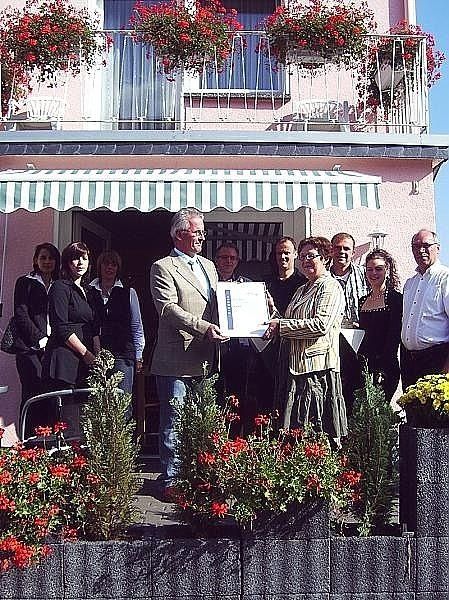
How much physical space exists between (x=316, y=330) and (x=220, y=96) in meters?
6.16

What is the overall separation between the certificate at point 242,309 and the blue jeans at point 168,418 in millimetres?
568

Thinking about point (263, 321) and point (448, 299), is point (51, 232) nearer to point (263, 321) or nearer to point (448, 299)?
point (263, 321)

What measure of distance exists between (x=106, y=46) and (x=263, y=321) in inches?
210

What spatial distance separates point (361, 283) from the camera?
7.55 meters

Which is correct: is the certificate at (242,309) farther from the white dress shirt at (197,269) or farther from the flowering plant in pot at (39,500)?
the flowering plant in pot at (39,500)

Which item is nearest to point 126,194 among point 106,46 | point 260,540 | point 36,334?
point 36,334

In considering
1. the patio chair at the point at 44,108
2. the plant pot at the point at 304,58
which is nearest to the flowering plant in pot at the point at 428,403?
the plant pot at the point at 304,58

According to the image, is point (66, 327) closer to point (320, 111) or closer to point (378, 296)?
point (378, 296)

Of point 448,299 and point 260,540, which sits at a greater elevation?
point 448,299

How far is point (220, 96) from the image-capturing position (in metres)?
11.4

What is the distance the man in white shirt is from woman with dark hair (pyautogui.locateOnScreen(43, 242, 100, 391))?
9.66ft

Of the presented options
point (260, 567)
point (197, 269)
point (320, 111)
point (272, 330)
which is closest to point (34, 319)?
point (197, 269)

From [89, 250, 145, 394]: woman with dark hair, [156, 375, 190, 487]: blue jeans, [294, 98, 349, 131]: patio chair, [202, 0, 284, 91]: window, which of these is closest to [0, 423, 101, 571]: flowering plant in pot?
[156, 375, 190, 487]: blue jeans

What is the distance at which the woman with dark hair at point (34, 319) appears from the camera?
8.05m
